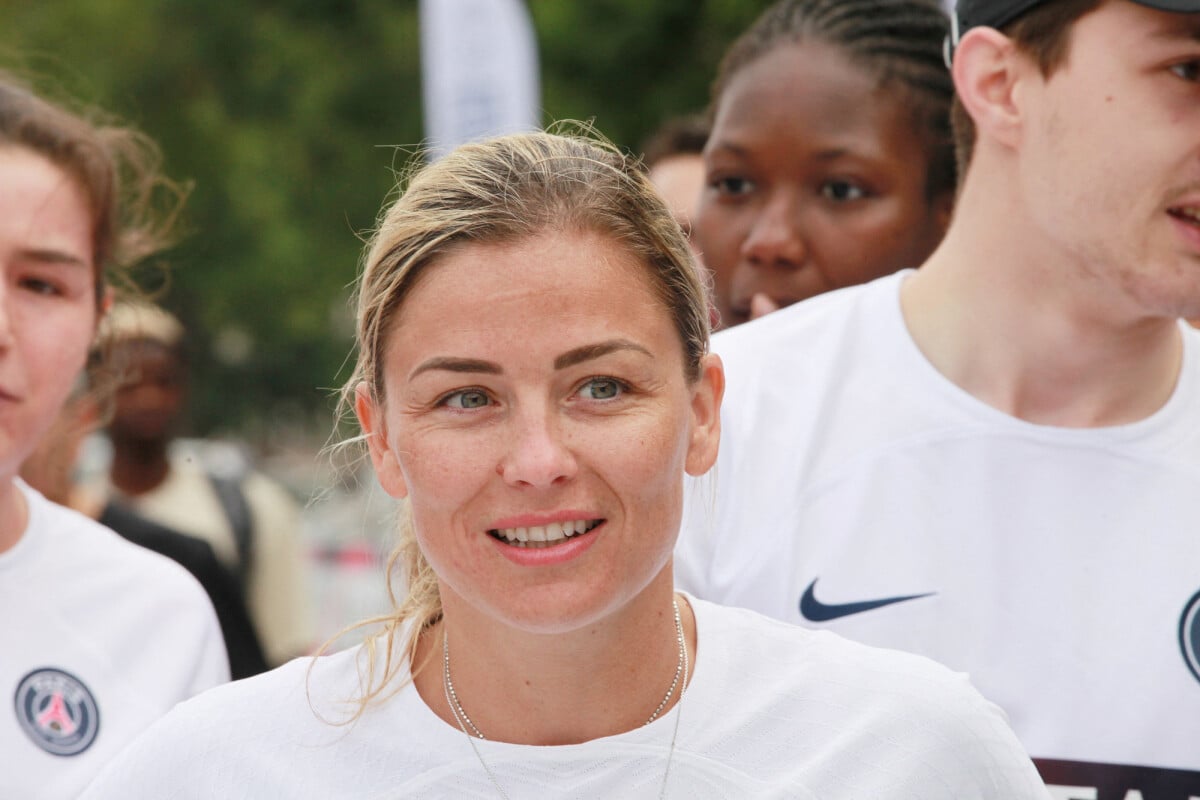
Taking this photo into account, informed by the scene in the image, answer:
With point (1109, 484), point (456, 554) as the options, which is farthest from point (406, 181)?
point (1109, 484)

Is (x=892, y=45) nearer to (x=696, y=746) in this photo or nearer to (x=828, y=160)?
(x=828, y=160)

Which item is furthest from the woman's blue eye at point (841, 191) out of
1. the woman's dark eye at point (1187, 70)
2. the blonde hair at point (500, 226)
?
the blonde hair at point (500, 226)

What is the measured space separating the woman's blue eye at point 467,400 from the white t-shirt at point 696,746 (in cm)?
46

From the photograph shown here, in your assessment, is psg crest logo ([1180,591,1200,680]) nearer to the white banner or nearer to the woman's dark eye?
the woman's dark eye

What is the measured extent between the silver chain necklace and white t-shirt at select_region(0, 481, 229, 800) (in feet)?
3.05

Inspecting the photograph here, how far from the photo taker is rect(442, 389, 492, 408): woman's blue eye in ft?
7.73

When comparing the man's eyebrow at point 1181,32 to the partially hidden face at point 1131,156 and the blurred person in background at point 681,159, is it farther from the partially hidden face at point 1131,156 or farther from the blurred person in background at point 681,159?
the blurred person in background at point 681,159

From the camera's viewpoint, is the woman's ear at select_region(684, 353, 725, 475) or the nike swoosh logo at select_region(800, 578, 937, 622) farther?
the nike swoosh logo at select_region(800, 578, 937, 622)

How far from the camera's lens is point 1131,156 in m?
2.84

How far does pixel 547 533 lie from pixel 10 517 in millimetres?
1478

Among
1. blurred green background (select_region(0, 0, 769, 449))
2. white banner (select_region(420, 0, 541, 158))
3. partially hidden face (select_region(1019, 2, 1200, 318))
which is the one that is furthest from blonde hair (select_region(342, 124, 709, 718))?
blurred green background (select_region(0, 0, 769, 449))

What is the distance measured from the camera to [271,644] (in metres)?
6.91

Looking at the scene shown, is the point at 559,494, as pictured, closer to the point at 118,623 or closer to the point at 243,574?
the point at 118,623

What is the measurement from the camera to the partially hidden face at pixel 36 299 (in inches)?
122
